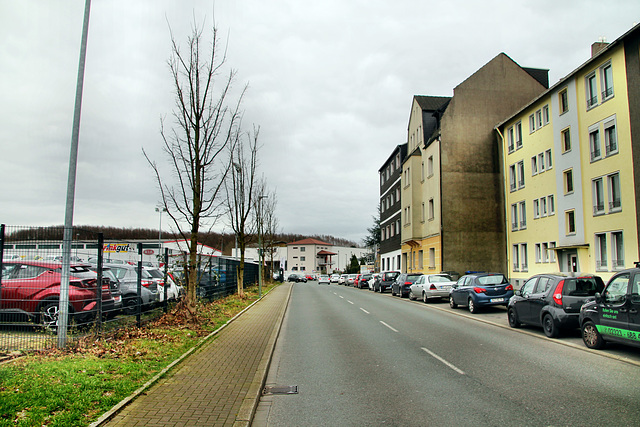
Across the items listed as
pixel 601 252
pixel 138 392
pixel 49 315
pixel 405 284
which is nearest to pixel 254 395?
pixel 138 392

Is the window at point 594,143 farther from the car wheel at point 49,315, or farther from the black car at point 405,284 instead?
the car wheel at point 49,315

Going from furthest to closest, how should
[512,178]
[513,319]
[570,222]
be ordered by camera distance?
[512,178]
[570,222]
[513,319]

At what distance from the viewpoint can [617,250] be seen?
22625mm

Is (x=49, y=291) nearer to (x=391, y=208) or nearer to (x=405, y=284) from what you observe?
(x=405, y=284)

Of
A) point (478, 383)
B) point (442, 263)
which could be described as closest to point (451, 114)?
point (442, 263)

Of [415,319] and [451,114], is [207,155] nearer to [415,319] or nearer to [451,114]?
[415,319]

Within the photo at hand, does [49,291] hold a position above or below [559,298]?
above

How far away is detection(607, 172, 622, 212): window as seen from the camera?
22.5 m

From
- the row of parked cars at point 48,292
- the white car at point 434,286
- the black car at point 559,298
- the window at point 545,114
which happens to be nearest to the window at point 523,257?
A: the window at point 545,114

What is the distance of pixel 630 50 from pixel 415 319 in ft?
52.3

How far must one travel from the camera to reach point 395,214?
54688 millimetres

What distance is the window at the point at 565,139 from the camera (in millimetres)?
27125

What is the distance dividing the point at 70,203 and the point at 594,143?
24.5m

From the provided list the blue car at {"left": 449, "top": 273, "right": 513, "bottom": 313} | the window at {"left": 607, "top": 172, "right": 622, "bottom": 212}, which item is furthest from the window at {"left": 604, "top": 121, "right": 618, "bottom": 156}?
the blue car at {"left": 449, "top": 273, "right": 513, "bottom": 313}
